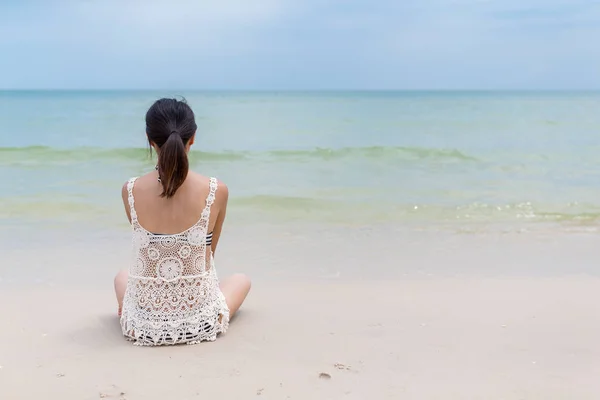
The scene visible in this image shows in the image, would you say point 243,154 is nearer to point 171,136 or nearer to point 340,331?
point 340,331

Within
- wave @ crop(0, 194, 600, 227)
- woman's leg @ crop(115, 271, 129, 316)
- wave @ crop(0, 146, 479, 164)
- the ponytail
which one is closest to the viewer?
the ponytail

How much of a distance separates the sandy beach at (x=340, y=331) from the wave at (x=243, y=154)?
8.12 meters

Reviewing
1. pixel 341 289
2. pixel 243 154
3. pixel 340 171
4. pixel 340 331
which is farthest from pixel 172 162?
pixel 243 154

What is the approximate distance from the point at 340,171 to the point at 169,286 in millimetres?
8593

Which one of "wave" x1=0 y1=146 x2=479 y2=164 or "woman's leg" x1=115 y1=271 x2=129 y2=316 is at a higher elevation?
"woman's leg" x1=115 y1=271 x2=129 y2=316

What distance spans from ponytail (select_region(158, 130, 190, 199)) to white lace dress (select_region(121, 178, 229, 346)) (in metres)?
0.24

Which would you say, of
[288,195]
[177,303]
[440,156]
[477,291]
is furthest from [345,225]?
[440,156]

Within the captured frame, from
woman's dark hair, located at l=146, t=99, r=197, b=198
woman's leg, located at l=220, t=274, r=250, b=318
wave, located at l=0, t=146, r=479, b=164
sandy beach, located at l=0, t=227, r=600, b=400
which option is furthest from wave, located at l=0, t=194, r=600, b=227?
wave, located at l=0, t=146, r=479, b=164

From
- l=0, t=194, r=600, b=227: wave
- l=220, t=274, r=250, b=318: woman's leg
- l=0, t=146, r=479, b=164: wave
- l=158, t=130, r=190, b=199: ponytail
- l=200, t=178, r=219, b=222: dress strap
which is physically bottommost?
l=0, t=146, r=479, b=164: wave

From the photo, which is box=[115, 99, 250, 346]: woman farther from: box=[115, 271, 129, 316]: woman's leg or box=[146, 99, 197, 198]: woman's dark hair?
box=[115, 271, 129, 316]: woman's leg

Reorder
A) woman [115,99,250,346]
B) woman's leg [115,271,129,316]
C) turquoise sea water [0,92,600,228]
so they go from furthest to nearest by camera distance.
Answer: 1. turquoise sea water [0,92,600,228]
2. woman's leg [115,271,129,316]
3. woman [115,99,250,346]

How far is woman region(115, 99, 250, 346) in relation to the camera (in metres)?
3.14

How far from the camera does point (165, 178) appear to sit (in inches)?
117

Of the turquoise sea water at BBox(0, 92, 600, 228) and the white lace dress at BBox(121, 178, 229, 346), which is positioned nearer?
the white lace dress at BBox(121, 178, 229, 346)
